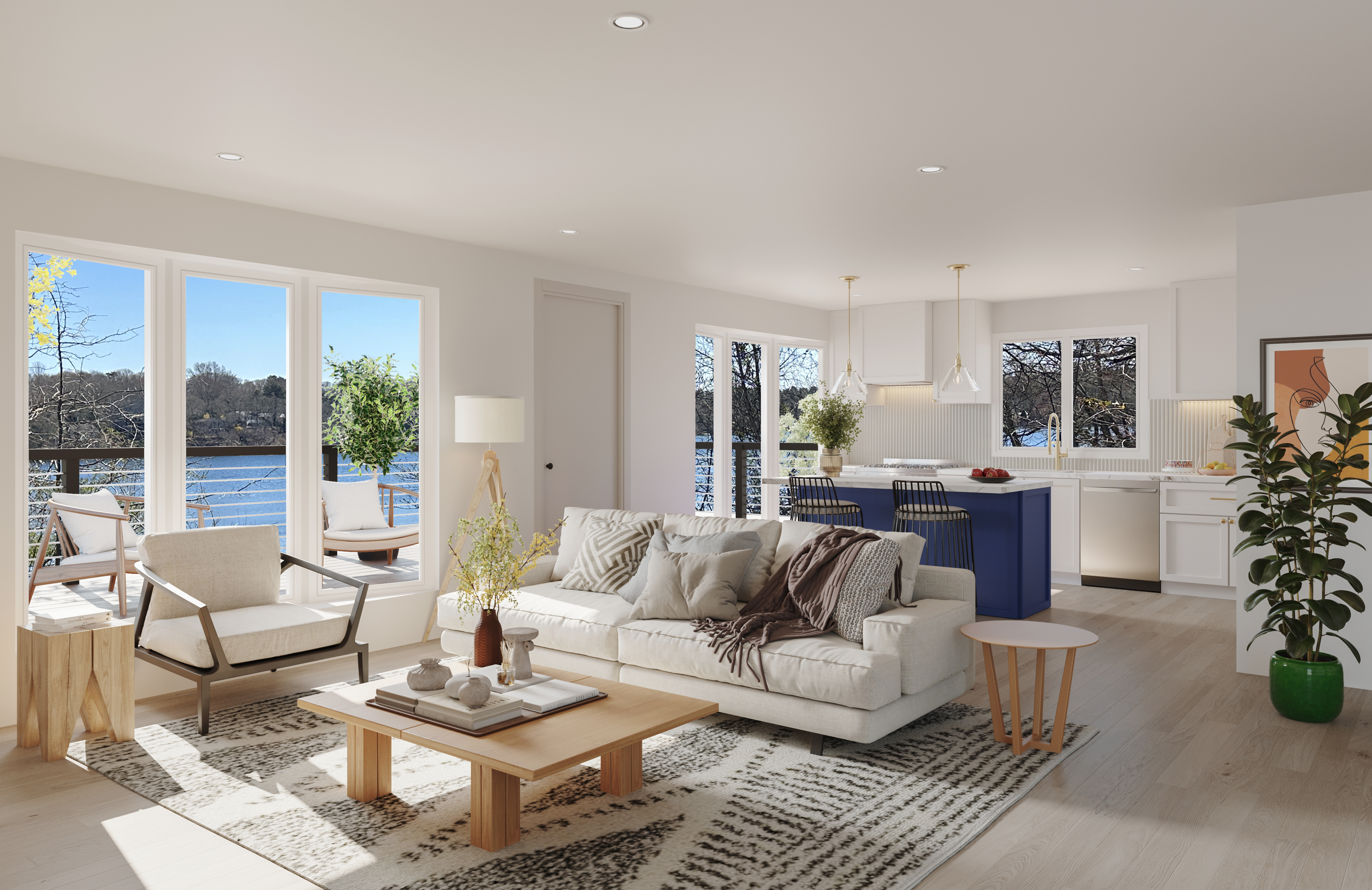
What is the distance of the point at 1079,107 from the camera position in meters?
3.41

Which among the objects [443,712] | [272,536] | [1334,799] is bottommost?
[1334,799]

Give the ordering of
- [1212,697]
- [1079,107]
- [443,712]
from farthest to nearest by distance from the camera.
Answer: [1212,697] < [1079,107] < [443,712]

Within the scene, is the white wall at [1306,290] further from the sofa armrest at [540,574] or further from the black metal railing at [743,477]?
the black metal railing at [743,477]

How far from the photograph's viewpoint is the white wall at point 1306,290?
15.2 ft

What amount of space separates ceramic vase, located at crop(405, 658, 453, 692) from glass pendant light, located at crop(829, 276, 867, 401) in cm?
414

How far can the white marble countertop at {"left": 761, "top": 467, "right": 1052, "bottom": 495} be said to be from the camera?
19.9ft

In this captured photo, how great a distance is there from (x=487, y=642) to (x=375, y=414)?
2584mm

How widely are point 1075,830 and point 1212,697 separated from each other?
1.97m

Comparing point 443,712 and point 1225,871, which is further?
point 443,712

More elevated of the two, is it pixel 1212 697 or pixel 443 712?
pixel 443 712

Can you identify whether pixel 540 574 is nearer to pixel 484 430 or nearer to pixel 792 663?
pixel 484 430

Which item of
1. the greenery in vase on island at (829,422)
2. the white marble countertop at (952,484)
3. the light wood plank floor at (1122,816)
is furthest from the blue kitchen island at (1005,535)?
the light wood plank floor at (1122,816)

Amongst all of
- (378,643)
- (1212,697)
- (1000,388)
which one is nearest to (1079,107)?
(1212,697)

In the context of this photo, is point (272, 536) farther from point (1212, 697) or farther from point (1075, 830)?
point (1212, 697)
